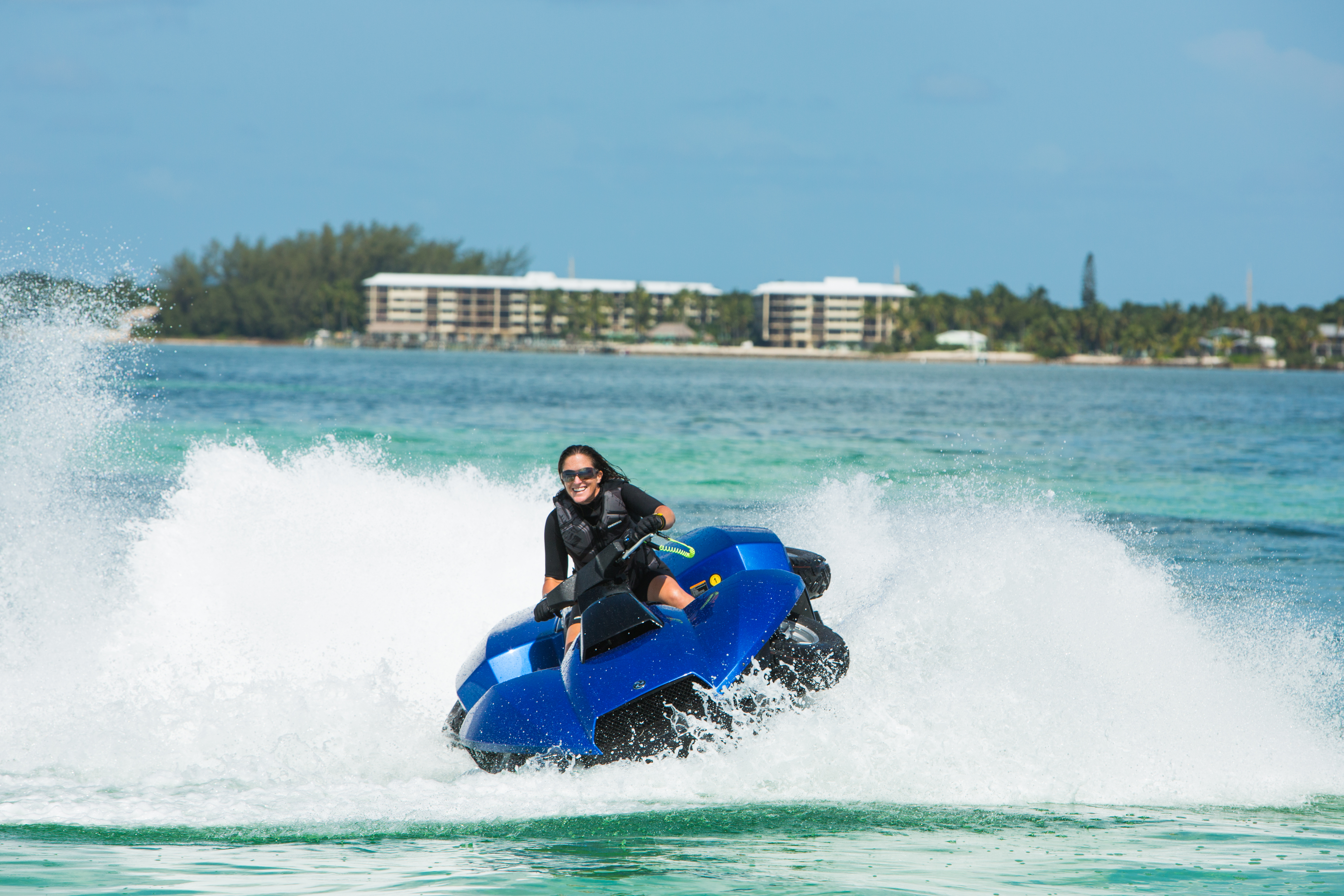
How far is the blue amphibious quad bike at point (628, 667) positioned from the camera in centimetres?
490

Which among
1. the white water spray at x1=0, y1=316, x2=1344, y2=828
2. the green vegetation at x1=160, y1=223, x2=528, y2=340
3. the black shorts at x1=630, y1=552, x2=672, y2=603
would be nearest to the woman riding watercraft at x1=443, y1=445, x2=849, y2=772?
the black shorts at x1=630, y1=552, x2=672, y2=603

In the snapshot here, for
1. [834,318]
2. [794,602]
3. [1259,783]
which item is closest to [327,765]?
[794,602]

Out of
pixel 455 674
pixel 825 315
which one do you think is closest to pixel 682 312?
pixel 825 315

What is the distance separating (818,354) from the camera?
146 m

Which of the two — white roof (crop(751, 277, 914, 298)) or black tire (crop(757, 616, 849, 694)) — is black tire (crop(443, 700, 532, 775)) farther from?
white roof (crop(751, 277, 914, 298))

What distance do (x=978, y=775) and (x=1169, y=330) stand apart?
151 m

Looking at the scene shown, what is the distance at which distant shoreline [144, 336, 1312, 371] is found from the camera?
143250 millimetres

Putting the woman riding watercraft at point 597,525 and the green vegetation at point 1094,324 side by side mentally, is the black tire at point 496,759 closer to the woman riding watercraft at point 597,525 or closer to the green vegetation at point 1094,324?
the woman riding watercraft at point 597,525

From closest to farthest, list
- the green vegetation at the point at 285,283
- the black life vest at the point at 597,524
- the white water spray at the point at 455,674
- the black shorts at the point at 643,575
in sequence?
the white water spray at the point at 455,674 → the black life vest at the point at 597,524 → the black shorts at the point at 643,575 → the green vegetation at the point at 285,283

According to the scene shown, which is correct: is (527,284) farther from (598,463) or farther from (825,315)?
(598,463)

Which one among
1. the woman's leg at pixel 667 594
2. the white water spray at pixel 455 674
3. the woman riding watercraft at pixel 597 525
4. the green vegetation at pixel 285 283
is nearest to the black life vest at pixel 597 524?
the woman riding watercraft at pixel 597 525

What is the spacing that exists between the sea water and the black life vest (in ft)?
3.15

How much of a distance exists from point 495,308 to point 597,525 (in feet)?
487

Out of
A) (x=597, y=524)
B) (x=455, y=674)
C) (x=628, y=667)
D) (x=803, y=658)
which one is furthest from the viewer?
(x=455, y=674)
